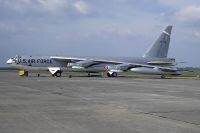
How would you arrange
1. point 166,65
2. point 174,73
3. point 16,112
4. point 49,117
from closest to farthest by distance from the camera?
point 49,117, point 16,112, point 174,73, point 166,65

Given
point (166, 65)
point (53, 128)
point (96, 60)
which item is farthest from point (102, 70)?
point (53, 128)

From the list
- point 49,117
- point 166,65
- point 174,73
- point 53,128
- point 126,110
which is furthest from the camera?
point 166,65

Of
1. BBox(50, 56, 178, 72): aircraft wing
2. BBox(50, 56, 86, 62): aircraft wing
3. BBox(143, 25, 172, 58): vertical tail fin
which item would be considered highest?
BBox(143, 25, 172, 58): vertical tail fin

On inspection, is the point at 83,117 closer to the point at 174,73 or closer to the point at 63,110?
the point at 63,110

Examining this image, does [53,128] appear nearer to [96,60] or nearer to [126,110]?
[126,110]

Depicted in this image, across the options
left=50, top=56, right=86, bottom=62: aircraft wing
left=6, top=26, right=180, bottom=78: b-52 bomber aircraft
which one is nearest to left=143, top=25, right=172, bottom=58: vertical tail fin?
left=6, top=26, right=180, bottom=78: b-52 bomber aircraft

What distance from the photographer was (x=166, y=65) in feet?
195

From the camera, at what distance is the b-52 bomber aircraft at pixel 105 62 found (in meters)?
58.7

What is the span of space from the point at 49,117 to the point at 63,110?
1.77 metres

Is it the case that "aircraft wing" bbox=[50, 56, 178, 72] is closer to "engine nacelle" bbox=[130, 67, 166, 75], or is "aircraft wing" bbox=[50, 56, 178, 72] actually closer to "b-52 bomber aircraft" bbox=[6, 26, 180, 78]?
"b-52 bomber aircraft" bbox=[6, 26, 180, 78]

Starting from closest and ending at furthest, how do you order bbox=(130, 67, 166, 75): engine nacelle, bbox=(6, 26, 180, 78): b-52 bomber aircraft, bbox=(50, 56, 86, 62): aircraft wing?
bbox=(130, 67, 166, 75): engine nacelle → bbox=(6, 26, 180, 78): b-52 bomber aircraft → bbox=(50, 56, 86, 62): aircraft wing

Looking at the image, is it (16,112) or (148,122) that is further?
(16,112)

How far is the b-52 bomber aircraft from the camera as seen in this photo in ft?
192

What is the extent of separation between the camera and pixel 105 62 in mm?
60938
